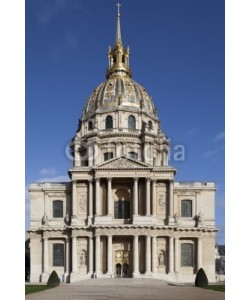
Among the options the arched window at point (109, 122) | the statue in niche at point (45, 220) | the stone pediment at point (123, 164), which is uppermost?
the arched window at point (109, 122)

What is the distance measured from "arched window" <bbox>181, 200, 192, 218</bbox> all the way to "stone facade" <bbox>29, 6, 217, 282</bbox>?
0.02 metres

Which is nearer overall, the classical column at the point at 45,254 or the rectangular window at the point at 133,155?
the classical column at the point at 45,254

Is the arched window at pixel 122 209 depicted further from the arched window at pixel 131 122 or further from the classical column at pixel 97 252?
the arched window at pixel 131 122

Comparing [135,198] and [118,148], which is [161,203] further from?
[118,148]

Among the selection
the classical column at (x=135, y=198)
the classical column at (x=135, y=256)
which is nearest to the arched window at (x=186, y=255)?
the classical column at (x=135, y=256)

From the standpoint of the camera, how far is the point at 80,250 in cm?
4975

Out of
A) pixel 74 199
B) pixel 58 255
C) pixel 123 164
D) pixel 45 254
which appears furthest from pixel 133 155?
pixel 45 254

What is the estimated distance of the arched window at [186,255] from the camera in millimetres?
50594

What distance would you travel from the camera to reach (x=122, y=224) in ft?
161

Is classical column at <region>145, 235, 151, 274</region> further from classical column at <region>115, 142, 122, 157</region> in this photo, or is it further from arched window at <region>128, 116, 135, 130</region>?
arched window at <region>128, 116, 135, 130</region>
